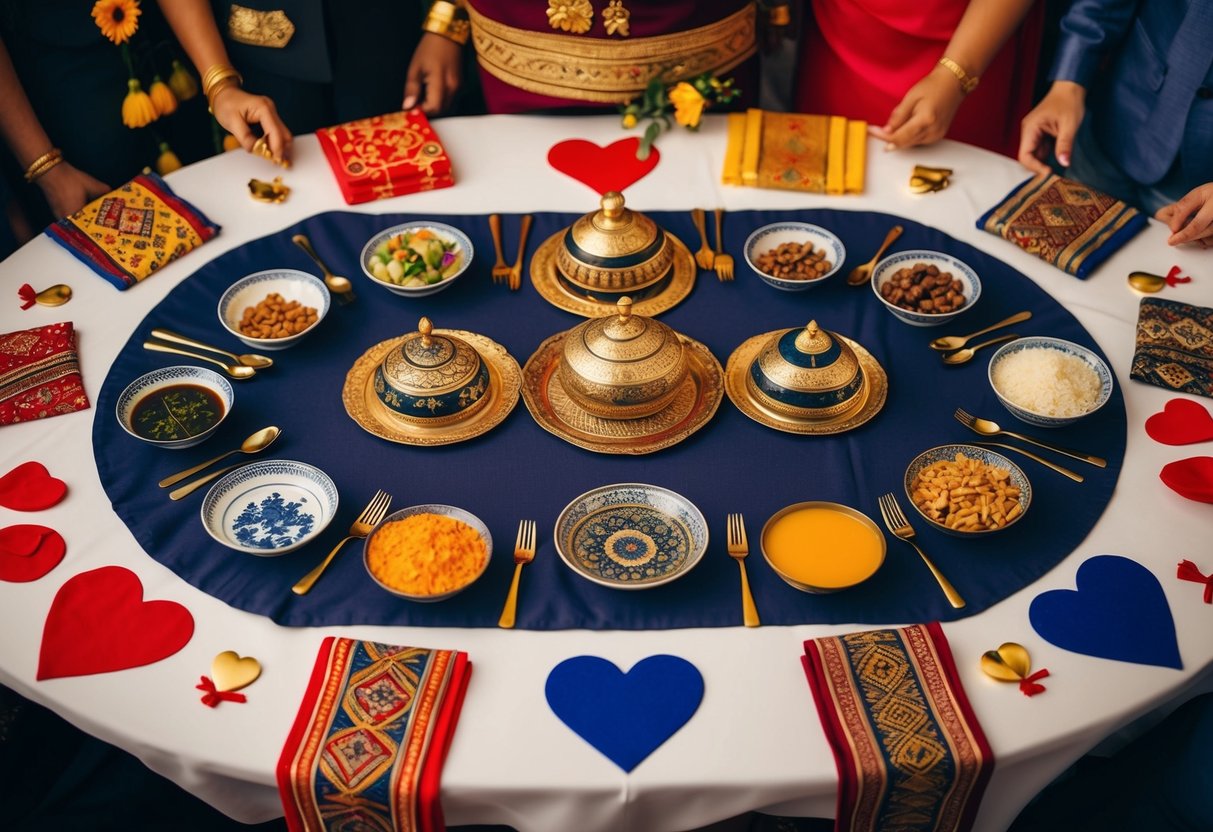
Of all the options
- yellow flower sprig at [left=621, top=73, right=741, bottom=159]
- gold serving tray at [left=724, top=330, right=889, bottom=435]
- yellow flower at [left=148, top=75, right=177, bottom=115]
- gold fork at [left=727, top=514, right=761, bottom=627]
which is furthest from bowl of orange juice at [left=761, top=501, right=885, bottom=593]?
yellow flower at [left=148, top=75, right=177, bottom=115]

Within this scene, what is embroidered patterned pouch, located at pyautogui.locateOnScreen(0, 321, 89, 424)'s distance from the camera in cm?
150

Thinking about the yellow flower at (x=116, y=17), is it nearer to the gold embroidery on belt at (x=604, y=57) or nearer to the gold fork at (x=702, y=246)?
the gold embroidery on belt at (x=604, y=57)

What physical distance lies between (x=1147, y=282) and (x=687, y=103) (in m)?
0.97

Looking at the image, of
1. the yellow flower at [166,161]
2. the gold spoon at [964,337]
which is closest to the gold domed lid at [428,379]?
the gold spoon at [964,337]

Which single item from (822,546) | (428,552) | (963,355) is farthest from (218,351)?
(963,355)

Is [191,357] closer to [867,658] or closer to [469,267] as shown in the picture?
[469,267]

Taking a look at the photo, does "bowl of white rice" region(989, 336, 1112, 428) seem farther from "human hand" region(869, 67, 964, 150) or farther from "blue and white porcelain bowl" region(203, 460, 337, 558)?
"blue and white porcelain bowl" region(203, 460, 337, 558)

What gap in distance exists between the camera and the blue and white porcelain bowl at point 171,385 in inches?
58.3

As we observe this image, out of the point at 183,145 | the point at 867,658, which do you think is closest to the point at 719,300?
the point at 867,658

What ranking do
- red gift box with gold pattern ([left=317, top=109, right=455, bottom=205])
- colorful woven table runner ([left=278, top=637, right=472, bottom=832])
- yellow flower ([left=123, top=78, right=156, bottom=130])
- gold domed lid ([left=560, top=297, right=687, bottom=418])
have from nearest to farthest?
colorful woven table runner ([left=278, top=637, right=472, bottom=832]), gold domed lid ([left=560, top=297, right=687, bottom=418]), red gift box with gold pattern ([left=317, top=109, right=455, bottom=205]), yellow flower ([left=123, top=78, right=156, bottom=130])

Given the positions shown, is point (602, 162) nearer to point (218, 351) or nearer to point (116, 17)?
point (218, 351)

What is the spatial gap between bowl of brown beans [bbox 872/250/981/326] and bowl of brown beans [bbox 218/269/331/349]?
1011 millimetres

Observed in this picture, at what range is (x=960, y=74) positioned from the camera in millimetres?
1990

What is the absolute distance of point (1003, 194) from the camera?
6.29ft
